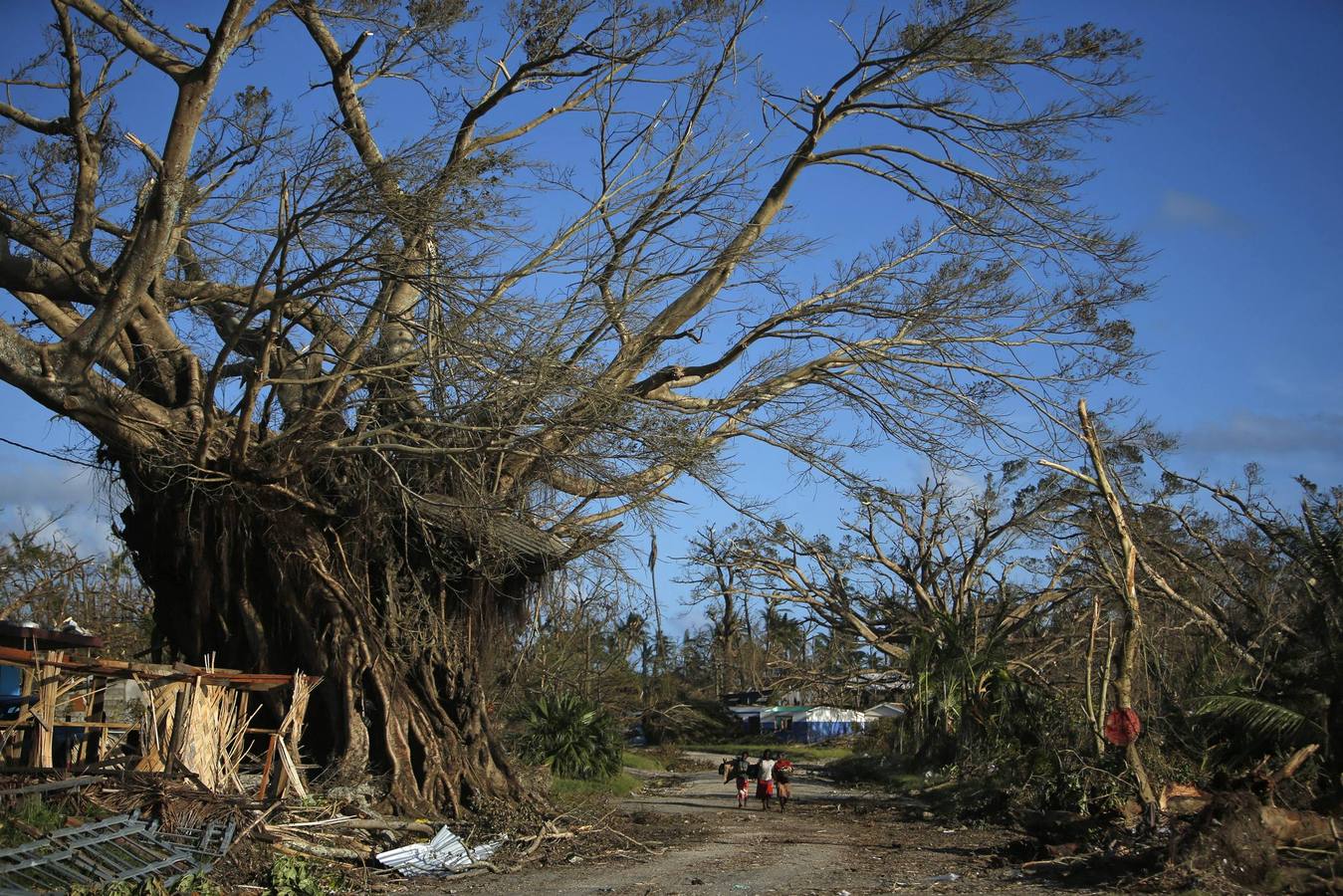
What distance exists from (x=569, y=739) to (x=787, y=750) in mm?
21105

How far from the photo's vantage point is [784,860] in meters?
11.6

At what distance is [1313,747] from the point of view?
10.4 metres

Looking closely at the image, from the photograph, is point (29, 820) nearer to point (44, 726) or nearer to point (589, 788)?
point (44, 726)

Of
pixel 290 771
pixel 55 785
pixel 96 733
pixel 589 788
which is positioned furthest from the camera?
pixel 589 788

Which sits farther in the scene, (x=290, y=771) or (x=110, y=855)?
(x=290, y=771)

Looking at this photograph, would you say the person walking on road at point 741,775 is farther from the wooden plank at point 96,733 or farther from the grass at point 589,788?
the wooden plank at point 96,733

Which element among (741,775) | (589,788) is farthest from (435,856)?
(589,788)

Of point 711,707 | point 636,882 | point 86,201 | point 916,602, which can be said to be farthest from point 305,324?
point 711,707

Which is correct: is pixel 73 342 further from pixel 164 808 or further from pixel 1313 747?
pixel 1313 747

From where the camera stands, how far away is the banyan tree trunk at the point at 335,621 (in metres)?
12.9

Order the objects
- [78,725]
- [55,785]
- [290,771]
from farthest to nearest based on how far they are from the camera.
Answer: [290,771], [78,725], [55,785]

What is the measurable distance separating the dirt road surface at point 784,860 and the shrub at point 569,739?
4.21 meters

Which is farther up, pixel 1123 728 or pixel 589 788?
pixel 1123 728

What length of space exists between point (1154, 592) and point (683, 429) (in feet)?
38.0
